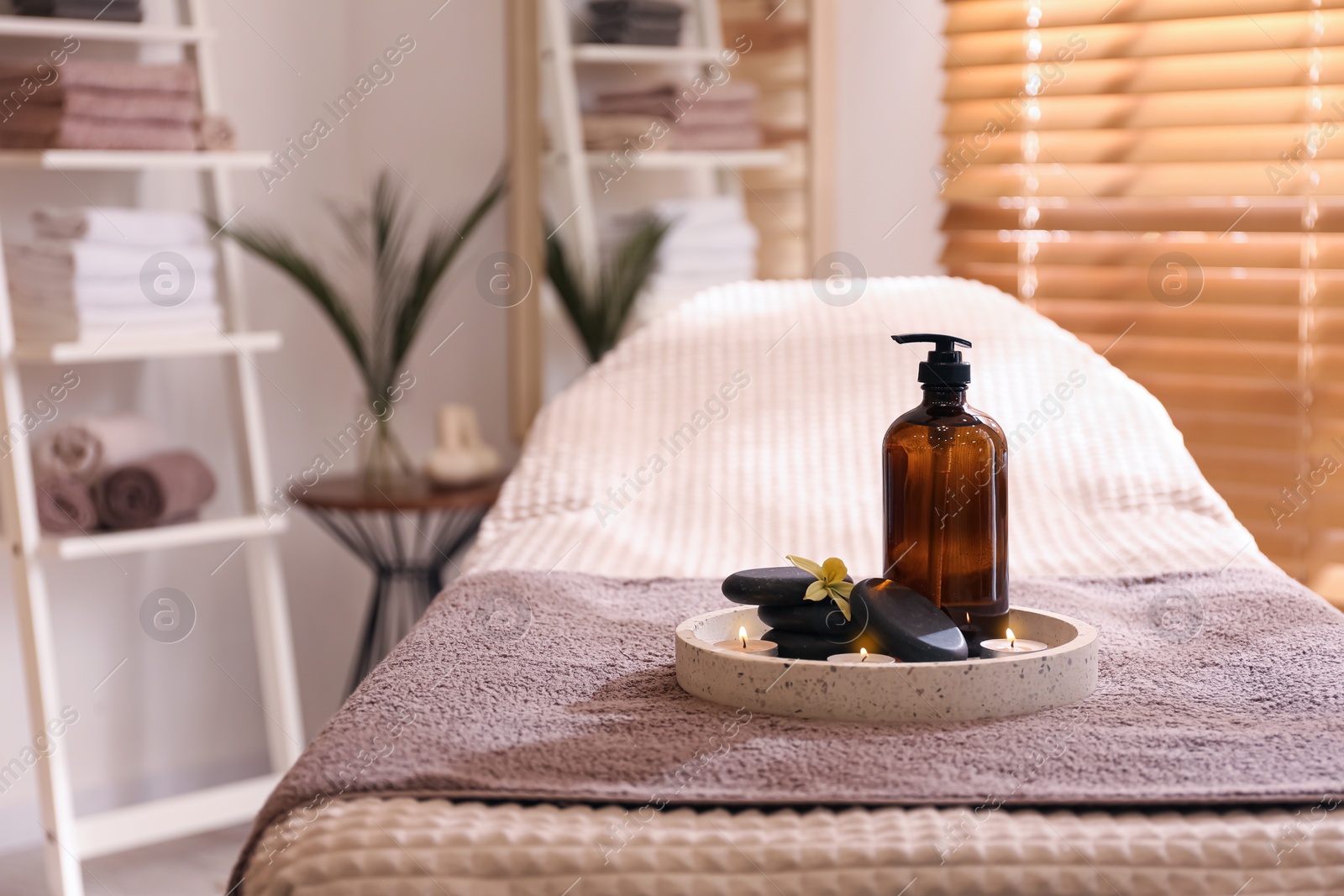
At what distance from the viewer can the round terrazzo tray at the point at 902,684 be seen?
0.83 m

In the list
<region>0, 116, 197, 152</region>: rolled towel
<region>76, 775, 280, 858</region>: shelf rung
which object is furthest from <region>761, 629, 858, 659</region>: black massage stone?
<region>0, 116, 197, 152</region>: rolled towel

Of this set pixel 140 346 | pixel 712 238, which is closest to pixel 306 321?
pixel 140 346

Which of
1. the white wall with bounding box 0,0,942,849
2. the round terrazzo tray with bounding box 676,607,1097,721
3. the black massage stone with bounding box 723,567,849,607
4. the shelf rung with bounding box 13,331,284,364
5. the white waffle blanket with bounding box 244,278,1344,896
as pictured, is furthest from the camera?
the white wall with bounding box 0,0,942,849

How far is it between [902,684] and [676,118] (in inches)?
64.0

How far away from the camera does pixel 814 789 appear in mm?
738

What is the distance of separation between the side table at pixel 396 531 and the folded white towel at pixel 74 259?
0.50 meters

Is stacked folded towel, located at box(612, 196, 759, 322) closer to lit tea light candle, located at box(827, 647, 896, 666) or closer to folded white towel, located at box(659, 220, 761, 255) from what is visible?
folded white towel, located at box(659, 220, 761, 255)

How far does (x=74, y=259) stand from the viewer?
1.88 meters

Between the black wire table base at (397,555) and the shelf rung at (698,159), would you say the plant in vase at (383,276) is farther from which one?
the shelf rung at (698,159)

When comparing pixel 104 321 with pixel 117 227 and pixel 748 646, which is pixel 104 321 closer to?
pixel 117 227

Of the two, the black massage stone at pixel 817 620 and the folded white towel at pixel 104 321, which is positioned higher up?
the folded white towel at pixel 104 321

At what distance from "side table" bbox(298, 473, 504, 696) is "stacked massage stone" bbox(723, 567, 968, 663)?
1.27 m

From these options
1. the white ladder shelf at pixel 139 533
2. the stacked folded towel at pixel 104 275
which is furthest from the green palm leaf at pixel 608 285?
the stacked folded towel at pixel 104 275

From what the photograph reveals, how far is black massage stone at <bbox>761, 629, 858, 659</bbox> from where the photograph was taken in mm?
903
